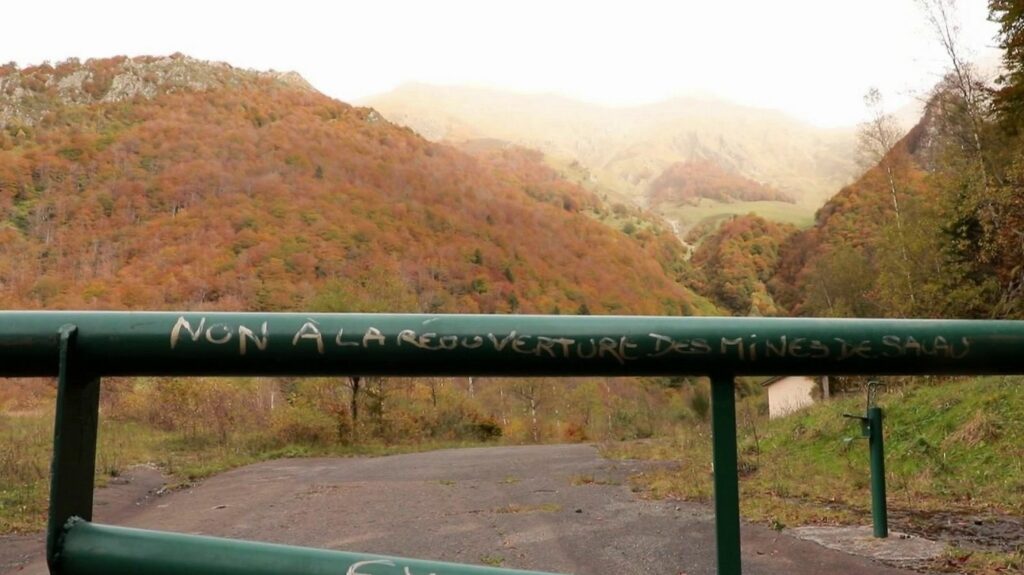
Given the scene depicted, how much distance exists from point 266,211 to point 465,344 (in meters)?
64.2

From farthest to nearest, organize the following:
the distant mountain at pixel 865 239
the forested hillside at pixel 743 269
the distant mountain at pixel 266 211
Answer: the distant mountain at pixel 266 211
the forested hillside at pixel 743 269
the distant mountain at pixel 865 239

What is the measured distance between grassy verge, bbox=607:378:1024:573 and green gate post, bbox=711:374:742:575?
138 millimetres

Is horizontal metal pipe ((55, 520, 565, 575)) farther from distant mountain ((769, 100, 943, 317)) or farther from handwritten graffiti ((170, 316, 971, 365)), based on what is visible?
distant mountain ((769, 100, 943, 317))

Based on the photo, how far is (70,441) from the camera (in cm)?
91

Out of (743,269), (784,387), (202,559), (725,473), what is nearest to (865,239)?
(743,269)

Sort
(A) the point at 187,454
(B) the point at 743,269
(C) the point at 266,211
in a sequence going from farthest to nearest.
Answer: (C) the point at 266,211
(B) the point at 743,269
(A) the point at 187,454

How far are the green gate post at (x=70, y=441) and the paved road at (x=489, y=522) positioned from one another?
728 mm

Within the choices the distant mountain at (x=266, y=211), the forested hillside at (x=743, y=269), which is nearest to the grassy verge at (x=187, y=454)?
the distant mountain at (x=266, y=211)

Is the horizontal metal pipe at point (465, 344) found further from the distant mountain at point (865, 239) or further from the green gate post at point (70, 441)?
the distant mountain at point (865, 239)

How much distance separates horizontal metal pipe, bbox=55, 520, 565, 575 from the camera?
0.88 meters

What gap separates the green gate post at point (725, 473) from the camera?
0.92m

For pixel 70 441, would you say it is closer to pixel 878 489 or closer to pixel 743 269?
pixel 878 489

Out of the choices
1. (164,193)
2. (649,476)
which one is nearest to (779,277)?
(649,476)

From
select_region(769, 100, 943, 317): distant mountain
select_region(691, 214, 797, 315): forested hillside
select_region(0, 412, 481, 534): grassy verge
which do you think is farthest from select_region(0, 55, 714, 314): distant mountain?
select_region(769, 100, 943, 317): distant mountain
